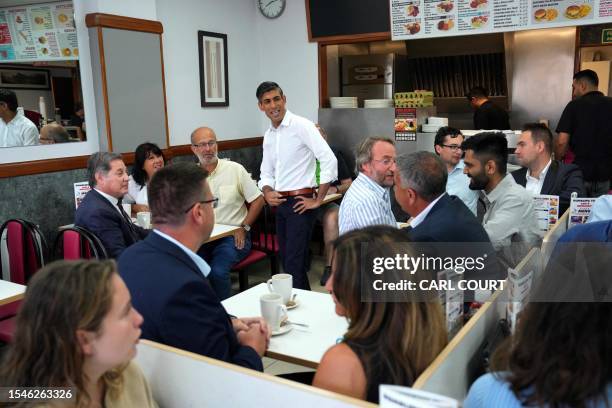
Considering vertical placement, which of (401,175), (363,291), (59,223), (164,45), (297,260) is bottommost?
(297,260)

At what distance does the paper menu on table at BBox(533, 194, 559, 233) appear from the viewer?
2.99 meters

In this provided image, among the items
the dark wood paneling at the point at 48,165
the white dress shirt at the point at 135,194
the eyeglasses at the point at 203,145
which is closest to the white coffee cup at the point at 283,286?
the eyeglasses at the point at 203,145

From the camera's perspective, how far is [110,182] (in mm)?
3223

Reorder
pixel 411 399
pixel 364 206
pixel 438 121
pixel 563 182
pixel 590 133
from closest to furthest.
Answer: pixel 411 399 → pixel 364 206 → pixel 563 182 → pixel 590 133 → pixel 438 121

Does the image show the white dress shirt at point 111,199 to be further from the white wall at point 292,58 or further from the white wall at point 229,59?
the white wall at point 292,58

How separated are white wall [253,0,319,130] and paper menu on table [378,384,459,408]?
5.22 meters

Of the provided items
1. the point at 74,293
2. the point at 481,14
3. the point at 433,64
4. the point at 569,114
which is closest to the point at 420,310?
the point at 74,293

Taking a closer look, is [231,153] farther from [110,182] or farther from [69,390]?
[69,390]

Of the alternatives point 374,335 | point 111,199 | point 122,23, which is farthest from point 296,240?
point 374,335

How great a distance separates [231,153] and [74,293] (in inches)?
183

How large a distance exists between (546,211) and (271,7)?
4.08 metres

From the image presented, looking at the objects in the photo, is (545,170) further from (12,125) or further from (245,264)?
(12,125)

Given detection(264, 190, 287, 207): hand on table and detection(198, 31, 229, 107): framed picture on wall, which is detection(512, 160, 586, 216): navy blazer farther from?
detection(198, 31, 229, 107): framed picture on wall

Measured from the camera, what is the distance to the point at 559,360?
40.6 inches
